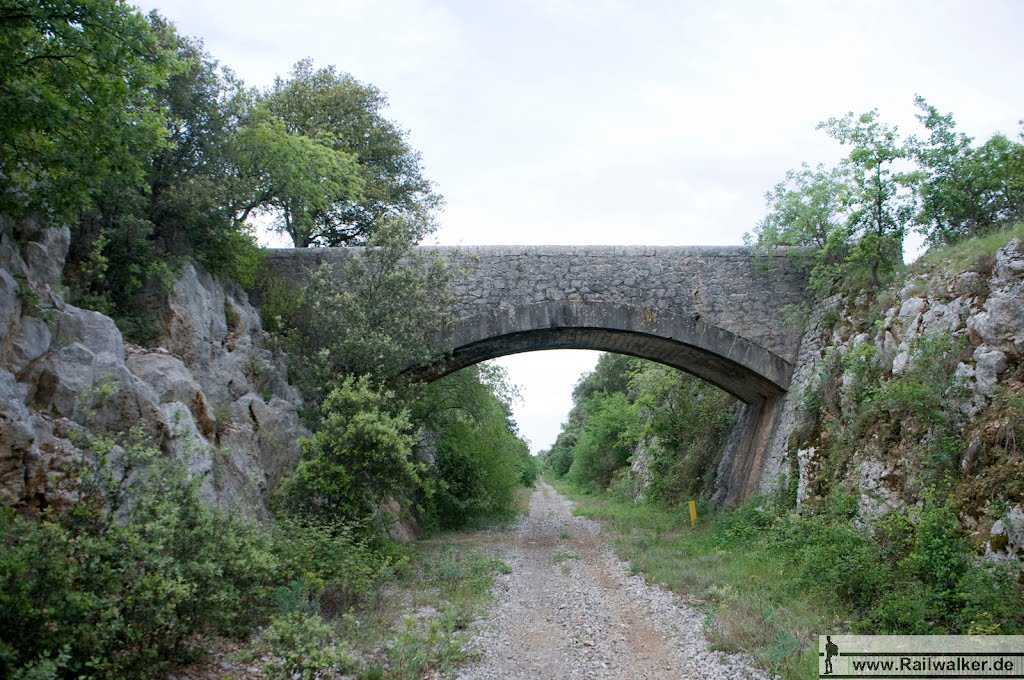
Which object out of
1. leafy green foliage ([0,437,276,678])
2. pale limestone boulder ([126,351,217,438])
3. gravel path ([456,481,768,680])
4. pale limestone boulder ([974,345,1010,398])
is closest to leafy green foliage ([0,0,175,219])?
pale limestone boulder ([126,351,217,438])

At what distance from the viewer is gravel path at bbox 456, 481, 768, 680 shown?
5.68 metres

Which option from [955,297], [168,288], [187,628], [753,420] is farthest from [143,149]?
[753,420]

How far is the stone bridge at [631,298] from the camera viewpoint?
12539mm

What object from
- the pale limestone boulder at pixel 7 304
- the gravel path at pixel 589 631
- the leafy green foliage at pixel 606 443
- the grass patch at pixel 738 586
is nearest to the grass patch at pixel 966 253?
the grass patch at pixel 738 586

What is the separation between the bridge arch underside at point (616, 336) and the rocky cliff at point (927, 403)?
1250 mm

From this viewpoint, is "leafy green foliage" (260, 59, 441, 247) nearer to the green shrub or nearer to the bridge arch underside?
the bridge arch underside

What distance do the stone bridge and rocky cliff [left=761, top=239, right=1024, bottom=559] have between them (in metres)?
1.28

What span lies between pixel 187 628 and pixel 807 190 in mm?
11686

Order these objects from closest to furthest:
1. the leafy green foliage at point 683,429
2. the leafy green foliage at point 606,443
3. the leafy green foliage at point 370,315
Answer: the leafy green foliage at point 370,315
the leafy green foliage at point 683,429
the leafy green foliage at point 606,443

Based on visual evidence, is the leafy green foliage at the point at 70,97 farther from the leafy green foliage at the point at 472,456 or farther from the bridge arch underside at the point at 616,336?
the leafy green foliage at the point at 472,456

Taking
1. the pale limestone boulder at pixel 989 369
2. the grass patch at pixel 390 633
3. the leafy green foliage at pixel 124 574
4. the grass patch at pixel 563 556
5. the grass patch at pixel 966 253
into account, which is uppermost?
the grass patch at pixel 966 253

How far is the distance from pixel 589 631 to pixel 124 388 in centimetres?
494

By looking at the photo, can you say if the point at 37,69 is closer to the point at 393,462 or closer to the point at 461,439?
the point at 393,462

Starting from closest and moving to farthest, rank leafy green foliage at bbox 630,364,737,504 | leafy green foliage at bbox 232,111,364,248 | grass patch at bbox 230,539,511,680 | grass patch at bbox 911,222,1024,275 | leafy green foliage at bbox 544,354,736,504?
grass patch at bbox 230,539,511,680 < grass patch at bbox 911,222,1024,275 < leafy green foliage at bbox 232,111,364,248 < leafy green foliage at bbox 630,364,737,504 < leafy green foliage at bbox 544,354,736,504
